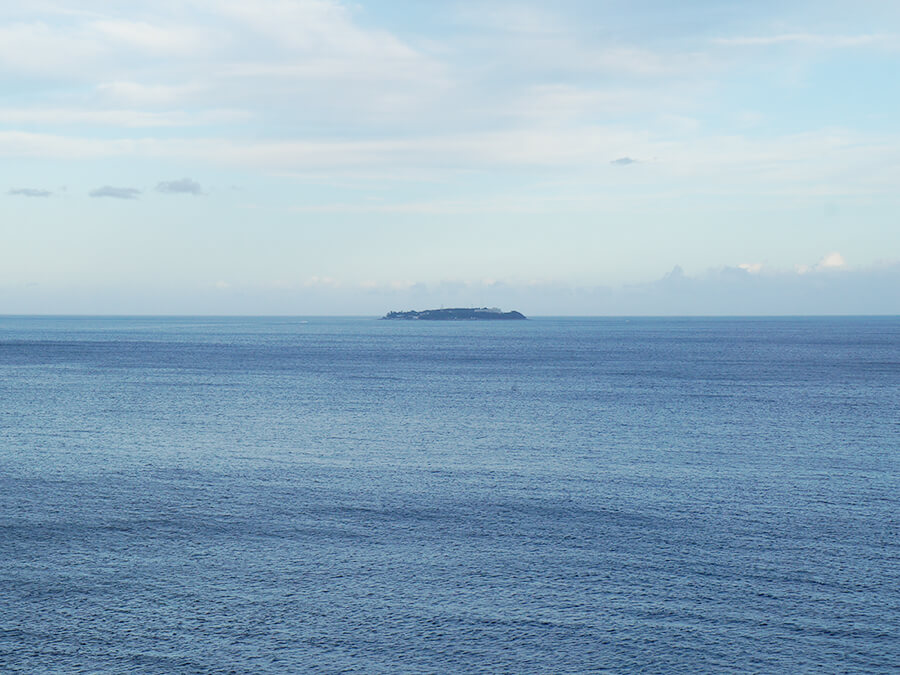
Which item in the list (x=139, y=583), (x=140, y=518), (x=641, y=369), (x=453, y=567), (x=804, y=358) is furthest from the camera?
(x=804, y=358)

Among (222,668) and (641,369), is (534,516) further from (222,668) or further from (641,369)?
(641,369)

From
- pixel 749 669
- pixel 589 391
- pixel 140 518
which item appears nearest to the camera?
pixel 749 669

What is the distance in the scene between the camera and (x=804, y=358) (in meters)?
172

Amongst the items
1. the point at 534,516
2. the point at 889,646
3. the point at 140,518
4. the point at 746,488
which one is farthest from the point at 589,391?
the point at 889,646

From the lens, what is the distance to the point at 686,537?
1484 inches

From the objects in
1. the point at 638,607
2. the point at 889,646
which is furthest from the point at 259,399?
the point at 889,646

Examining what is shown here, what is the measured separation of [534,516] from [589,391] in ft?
209

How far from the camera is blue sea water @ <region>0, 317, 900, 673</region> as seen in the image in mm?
26562

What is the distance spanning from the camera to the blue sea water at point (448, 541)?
26.6m

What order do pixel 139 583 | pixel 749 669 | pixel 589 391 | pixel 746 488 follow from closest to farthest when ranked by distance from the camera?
pixel 749 669, pixel 139 583, pixel 746 488, pixel 589 391

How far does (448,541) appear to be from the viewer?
122 feet

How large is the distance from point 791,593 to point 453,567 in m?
12.5

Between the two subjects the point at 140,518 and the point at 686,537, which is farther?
the point at 140,518

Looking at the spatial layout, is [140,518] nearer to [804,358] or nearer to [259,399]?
[259,399]
